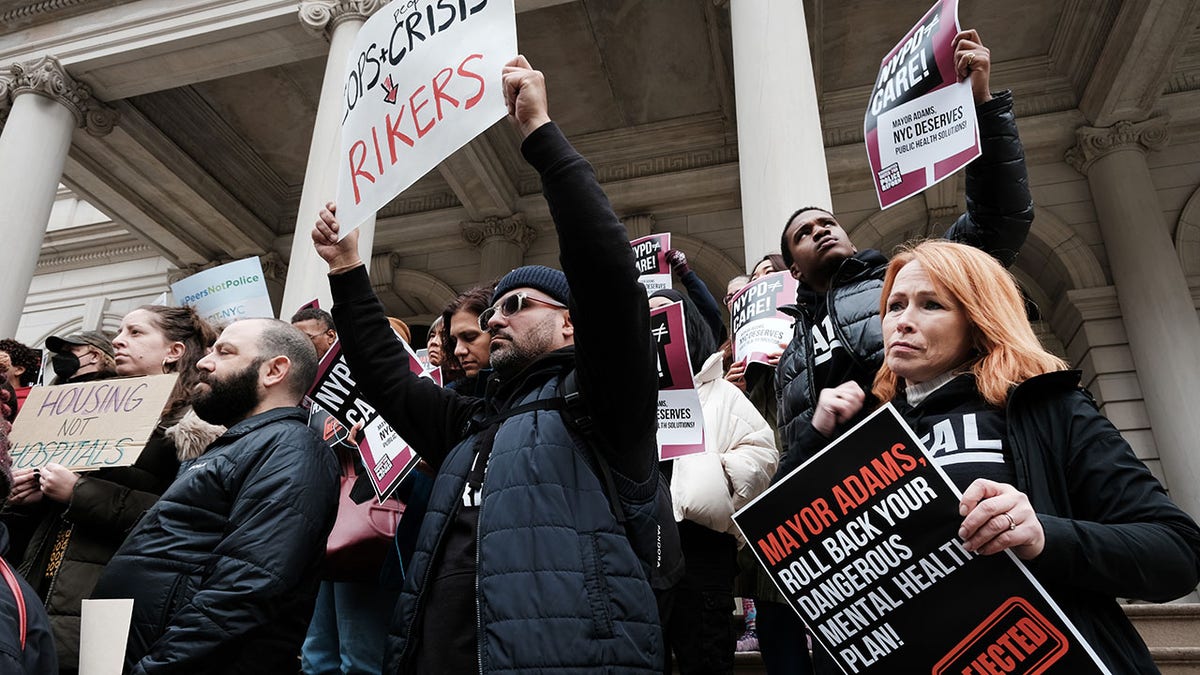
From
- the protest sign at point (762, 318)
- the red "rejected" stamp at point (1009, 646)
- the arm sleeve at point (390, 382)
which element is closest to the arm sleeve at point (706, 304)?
the protest sign at point (762, 318)

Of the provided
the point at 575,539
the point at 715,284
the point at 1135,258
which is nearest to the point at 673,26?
the point at 715,284

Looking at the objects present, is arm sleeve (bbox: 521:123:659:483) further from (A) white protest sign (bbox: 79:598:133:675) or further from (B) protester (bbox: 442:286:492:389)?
(B) protester (bbox: 442:286:492:389)

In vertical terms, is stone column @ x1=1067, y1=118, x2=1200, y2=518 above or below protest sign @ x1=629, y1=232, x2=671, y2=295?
above

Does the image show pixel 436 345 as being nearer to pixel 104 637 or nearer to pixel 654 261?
pixel 654 261

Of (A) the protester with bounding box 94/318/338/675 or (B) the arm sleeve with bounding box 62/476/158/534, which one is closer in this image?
(A) the protester with bounding box 94/318/338/675

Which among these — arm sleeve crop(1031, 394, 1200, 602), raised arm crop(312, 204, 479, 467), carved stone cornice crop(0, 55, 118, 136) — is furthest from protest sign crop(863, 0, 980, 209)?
carved stone cornice crop(0, 55, 118, 136)

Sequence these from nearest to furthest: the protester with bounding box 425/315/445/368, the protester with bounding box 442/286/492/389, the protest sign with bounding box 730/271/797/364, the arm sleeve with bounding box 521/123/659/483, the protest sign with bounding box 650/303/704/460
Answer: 1. the arm sleeve with bounding box 521/123/659/483
2. the protest sign with bounding box 650/303/704/460
3. the protester with bounding box 442/286/492/389
4. the protester with bounding box 425/315/445/368
5. the protest sign with bounding box 730/271/797/364

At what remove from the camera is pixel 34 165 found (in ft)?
33.2

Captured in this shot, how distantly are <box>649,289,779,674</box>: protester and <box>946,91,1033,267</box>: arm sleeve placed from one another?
116cm

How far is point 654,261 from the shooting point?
506 centimetres

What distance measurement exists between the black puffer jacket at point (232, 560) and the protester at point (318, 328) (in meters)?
1.37

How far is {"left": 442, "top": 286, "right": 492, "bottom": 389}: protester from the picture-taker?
3139mm

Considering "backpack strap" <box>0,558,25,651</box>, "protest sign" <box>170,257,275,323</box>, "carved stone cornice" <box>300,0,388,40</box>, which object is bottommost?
"backpack strap" <box>0,558,25,651</box>

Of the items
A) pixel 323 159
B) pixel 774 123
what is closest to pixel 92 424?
pixel 774 123
